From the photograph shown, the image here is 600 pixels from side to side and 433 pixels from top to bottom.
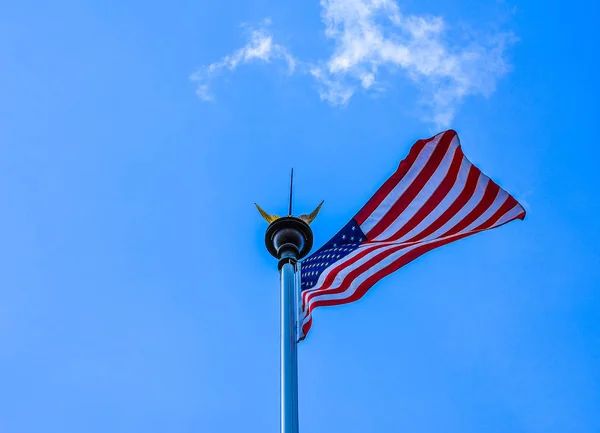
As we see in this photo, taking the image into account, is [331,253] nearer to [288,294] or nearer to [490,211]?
[288,294]

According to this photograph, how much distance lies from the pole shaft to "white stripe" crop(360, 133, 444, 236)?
2636 millimetres

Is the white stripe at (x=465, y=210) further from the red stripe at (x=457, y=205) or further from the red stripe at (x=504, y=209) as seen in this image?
the red stripe at (x=504, y=209)

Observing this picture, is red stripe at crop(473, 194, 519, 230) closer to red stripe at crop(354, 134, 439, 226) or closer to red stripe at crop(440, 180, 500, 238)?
red stripe at crop(440, 180, 500, 238)

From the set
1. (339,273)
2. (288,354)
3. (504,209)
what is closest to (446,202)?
(504,209)

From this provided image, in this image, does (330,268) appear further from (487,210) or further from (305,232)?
(487,210)

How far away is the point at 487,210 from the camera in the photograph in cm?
1263

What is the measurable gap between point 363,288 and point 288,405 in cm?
390

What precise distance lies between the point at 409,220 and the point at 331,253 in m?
1.59

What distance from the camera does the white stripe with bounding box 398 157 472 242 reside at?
40.4 feet

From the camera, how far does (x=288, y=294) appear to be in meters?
9.48

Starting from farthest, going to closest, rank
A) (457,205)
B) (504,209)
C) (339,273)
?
(457,205)
(504,209)
(339,273)

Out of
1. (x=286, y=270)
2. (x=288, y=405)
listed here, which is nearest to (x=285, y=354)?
(x=288, y=405)

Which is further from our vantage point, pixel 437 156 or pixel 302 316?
pixel 437 156

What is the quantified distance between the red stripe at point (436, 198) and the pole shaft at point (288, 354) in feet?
9.67
